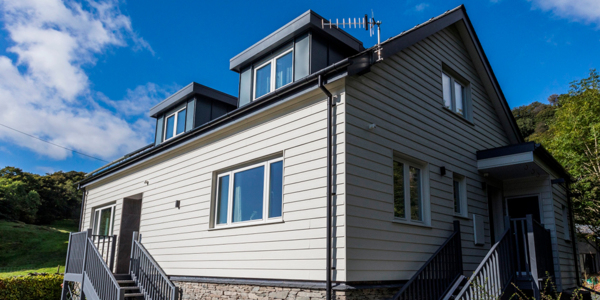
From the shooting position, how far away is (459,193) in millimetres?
8922

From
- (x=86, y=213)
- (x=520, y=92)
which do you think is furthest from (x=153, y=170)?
(x=520, y=92)

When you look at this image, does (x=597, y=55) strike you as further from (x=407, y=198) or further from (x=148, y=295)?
(x=148, y=295)

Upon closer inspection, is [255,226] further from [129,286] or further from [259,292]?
[129,286]

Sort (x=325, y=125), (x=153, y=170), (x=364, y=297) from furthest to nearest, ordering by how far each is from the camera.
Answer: (x=153, y=170) → (x=325, y=125) → (x=364, y=297)

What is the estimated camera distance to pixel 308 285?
238 inches

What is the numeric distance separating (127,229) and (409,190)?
28.0 feet

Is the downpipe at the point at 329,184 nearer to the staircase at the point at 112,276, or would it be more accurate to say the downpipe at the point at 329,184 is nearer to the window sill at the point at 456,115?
the window sill at the point at 456,115

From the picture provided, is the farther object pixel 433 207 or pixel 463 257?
pixel 463 257

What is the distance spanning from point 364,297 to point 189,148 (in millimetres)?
5587

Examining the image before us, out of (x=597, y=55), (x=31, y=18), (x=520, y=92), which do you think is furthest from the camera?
(x=520, y=92)

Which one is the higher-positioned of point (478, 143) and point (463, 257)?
point (478, 143)

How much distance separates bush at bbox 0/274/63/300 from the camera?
1423 centimetres

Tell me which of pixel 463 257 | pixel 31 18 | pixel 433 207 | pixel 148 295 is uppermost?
pixel 31 18

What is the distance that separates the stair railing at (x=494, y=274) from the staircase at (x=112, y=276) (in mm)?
5855
